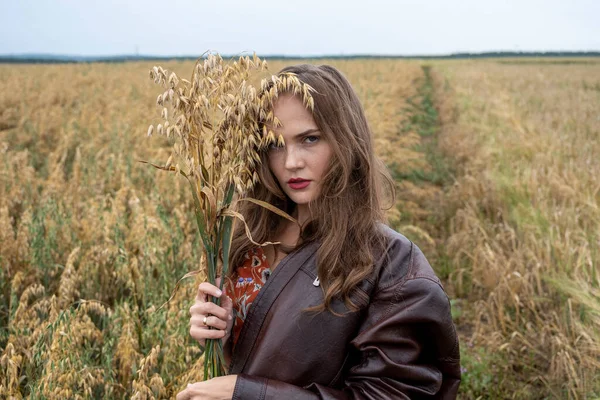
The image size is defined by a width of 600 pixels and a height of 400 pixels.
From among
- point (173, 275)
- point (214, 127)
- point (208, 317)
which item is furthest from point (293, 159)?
point (173, 275)

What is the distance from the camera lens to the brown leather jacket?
128cm

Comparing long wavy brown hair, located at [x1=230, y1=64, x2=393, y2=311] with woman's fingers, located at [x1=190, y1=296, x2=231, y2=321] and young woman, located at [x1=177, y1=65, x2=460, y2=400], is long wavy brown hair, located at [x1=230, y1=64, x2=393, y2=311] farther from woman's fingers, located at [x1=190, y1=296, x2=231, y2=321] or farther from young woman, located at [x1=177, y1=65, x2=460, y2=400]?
woman's fingers, located at [x1=190, y1=296, x2=231, y2=321]

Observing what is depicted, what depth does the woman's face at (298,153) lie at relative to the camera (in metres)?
1.42

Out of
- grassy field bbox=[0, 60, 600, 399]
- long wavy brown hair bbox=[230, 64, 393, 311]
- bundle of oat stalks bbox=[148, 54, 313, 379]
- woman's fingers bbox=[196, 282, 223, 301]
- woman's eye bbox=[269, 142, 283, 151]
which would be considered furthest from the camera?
grassy field bbox=[0, 60, 600, 399]

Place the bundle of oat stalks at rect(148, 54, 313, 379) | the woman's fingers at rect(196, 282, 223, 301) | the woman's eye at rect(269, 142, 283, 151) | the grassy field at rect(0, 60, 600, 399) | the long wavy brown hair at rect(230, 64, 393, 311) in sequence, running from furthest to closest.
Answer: the grassy field at rect(0, 60, 600, 399)
the woman's eye at rect(269, 142, 283, 151)
the long wavy brown hair at rect(230, 64, 393, 311)
the woman's fingers at rect(196, 282, 223, 301)
the bundle of oat stalks at rect(148, 54, 313, 379)

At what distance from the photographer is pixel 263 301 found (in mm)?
1416

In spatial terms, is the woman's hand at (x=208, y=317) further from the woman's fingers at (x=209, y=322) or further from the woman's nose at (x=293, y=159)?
the woman's nose at (x=293, y=159)

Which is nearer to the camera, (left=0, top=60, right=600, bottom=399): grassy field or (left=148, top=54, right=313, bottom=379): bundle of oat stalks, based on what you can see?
(left=148, top=54, right=313, bottom=379): bundle of oat stalks

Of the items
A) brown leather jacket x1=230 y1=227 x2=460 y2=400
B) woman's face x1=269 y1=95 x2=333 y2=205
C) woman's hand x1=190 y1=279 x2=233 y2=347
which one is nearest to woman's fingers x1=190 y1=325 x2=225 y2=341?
woman's hand x1=190 y1=279 x2=233 y2=347

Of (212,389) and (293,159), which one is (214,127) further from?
(212,389)

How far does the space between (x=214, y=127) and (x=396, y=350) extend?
2.16ft

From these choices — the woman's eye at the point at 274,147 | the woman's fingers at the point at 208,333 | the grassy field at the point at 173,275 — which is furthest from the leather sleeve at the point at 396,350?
the grassy field at the point at 173,275

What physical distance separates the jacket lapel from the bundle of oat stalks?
258 mm

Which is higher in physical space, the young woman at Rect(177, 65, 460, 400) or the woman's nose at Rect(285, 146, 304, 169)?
the woman's nose at Rect(285, 146, 304, 169)
